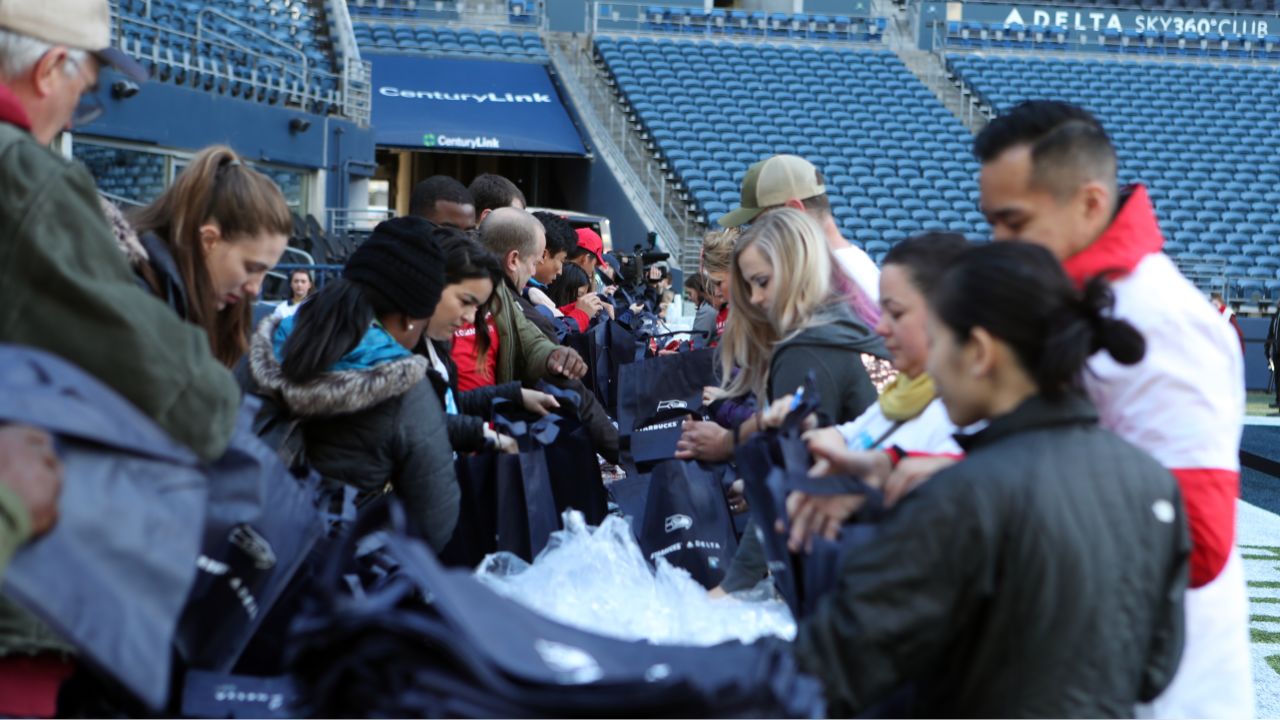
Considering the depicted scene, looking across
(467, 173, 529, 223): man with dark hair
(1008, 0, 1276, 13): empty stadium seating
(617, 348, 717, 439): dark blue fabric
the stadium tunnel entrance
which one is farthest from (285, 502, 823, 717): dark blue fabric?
(1008, 0, 1276, 13): empty stadium seating

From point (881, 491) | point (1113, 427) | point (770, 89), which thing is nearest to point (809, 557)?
point (881, 491)

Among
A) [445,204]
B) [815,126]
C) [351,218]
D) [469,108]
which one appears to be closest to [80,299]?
[445,204]

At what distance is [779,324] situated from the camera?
3141 mm

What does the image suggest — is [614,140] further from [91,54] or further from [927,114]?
[91,54]

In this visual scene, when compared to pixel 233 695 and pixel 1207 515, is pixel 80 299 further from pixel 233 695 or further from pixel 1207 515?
pixel 1207 515

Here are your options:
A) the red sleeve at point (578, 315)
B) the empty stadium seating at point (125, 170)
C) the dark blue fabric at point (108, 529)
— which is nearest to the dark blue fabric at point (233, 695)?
the dark blue fabric at point (108, 529)

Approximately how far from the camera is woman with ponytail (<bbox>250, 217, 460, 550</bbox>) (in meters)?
2.64

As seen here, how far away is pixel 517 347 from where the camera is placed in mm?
4516

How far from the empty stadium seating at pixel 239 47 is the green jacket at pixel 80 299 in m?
11.7

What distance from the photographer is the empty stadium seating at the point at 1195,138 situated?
21.6m

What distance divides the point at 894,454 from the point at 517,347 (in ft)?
8.34

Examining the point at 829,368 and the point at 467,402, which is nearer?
the point at 829,368

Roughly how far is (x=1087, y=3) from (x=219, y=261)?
30534mm

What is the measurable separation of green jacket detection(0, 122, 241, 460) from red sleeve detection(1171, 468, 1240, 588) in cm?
128
